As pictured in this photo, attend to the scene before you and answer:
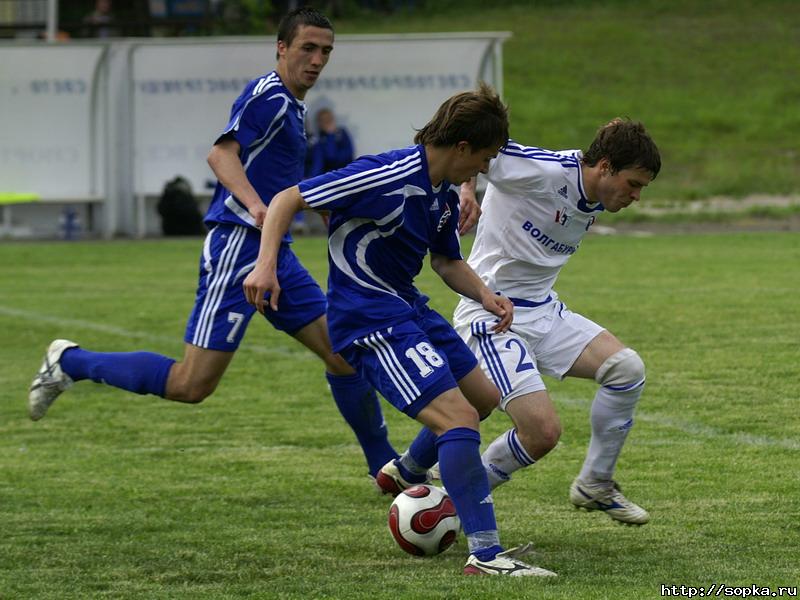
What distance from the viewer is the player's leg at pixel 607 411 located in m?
5.84

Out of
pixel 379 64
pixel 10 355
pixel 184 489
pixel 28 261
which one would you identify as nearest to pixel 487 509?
pixel 184 489

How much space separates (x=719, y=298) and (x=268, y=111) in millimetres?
Answer: 7807

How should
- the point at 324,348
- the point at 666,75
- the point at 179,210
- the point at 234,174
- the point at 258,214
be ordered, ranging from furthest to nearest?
1. the point at 666,75
2. the point at 179,210
3. the point at 324,348
4. the point at 234,174
5. the point at 258,214

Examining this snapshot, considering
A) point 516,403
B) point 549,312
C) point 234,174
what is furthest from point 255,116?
point 516,403

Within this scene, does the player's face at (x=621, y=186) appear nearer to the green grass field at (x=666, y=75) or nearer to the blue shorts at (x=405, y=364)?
the blue shorts at (x=405, y=364)

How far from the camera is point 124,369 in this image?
6.54 meters

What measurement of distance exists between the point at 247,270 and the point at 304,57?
3.13 ft

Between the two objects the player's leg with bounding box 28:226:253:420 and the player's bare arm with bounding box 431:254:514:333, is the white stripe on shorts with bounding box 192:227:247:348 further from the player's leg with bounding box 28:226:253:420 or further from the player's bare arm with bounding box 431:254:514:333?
the player's bare arm with bounding box 431:254:514:333

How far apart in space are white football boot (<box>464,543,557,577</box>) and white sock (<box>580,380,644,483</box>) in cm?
98

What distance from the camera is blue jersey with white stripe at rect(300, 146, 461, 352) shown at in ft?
16.4

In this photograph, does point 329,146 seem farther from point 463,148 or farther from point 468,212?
point 463,148

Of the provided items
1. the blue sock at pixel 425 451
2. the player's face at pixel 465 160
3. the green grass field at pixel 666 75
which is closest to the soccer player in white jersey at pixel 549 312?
the blue sock at pixel 425 451

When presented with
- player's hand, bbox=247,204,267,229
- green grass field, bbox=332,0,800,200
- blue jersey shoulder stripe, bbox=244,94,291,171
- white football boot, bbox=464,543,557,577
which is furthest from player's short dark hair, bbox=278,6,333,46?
→ green grass field, bbox=332,0,800,200

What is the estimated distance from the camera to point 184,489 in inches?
262
